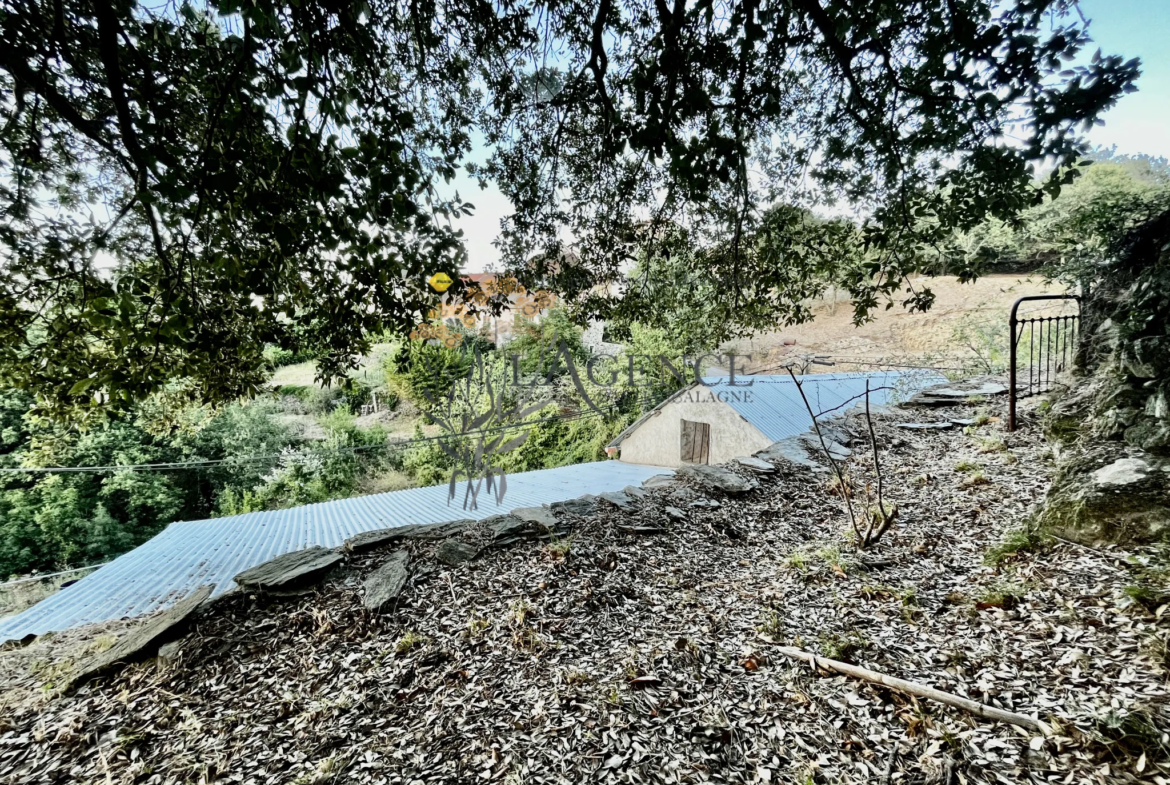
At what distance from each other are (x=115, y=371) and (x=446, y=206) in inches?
69.8

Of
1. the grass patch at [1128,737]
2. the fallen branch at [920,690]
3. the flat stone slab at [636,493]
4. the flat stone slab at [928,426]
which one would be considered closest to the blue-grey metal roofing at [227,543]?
the flat stone slab at [636,493]

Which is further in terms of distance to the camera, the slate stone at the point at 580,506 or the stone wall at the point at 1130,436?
Answer: the slate stone at the point at 580,506

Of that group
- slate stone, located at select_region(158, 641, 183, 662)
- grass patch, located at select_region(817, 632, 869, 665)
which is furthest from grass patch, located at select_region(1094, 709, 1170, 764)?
slate stone, located at select_region(158, 641, 183, 662)

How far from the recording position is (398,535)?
10.6 feet


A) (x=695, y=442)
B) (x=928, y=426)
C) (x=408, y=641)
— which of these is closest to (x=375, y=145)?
(x=408, y=641)

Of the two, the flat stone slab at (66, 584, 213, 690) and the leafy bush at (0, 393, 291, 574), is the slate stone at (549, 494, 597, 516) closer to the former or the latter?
the flat stone slab at (66, 584, 213, 690)

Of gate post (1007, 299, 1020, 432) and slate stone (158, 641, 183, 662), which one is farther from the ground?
gate post (1007, 299, 1020, 432)

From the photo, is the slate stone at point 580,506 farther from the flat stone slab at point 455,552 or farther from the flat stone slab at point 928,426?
the flat stone slab at point 928,426

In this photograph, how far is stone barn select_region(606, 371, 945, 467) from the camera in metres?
8.46

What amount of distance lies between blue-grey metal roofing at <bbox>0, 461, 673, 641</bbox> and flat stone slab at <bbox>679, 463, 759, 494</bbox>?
186cm

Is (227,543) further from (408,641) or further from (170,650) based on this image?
(408,641)

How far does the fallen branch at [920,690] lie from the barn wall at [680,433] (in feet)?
22.4

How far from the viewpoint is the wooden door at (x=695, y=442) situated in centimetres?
988

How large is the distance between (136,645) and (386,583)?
42.6 inches
